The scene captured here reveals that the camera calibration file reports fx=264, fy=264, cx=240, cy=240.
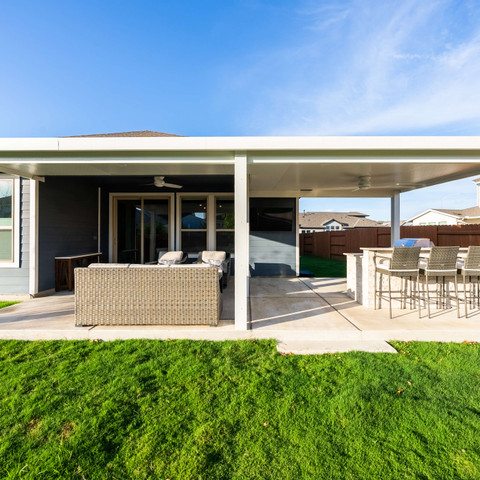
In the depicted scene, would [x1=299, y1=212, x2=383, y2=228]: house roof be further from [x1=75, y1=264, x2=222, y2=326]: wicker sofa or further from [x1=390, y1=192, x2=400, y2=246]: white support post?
[x1=75, y1=264, x2=222, y2=326]: wicker sofa

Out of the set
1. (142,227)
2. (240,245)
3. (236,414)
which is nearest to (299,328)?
(240,245)

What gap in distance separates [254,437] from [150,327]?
2171 millimetres

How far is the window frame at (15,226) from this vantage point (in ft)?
16.6

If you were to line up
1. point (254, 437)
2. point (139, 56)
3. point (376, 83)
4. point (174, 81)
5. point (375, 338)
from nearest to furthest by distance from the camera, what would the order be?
point (254, 437) < point (375, 338) < point (376, 83) < point (139, 56) < point (174, 81)

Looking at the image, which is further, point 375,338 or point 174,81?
point 174,81

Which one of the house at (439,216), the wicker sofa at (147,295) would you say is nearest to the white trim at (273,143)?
the wicker sofa at (147,295)

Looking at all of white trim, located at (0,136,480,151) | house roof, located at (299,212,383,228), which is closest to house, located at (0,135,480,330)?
white trim, located at (0,136,480,151)

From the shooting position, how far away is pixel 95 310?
136 inches

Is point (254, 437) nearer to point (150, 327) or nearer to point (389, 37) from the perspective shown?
point (150, 327)

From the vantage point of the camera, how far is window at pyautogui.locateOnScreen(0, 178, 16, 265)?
16.8 ft

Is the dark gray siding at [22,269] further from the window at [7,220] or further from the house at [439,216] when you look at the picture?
the house at [439,216]

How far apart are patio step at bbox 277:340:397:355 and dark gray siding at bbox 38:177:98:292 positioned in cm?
494

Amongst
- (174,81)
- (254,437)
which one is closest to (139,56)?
(174,81)

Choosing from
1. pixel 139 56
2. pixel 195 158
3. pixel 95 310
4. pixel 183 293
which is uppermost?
pixel 139 56
